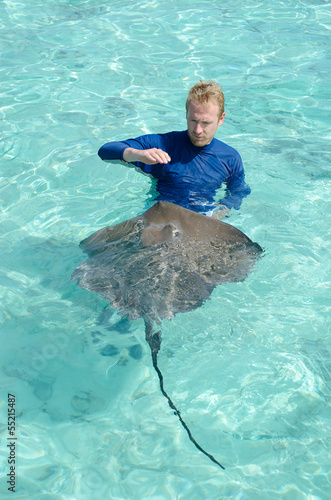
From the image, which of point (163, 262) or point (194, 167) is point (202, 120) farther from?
point (163, 262)

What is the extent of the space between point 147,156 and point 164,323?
1.28m

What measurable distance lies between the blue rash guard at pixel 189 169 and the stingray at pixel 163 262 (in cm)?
67

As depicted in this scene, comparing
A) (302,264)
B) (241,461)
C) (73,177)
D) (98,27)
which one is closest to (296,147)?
(302,264)

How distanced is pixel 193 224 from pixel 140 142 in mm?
1087

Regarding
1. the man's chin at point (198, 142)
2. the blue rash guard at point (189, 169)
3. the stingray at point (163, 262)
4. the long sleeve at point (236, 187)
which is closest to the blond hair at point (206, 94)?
the man's chin at point (198, 142)

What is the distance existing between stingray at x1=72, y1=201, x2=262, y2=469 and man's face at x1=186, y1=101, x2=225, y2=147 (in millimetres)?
888

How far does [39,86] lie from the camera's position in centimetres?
719

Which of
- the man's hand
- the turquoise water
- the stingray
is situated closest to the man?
the man's hand

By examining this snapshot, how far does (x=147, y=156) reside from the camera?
3.59 metres

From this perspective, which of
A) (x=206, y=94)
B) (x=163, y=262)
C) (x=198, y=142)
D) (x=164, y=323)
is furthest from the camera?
(x=198, y=142)

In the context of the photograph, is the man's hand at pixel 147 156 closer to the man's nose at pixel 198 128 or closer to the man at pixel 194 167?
the man at pixel 194 167

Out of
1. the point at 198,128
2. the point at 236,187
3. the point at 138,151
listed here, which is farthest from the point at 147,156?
the point at 236,187

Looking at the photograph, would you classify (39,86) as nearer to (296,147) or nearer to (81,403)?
(296,147)

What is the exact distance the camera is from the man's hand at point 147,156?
357 cm
